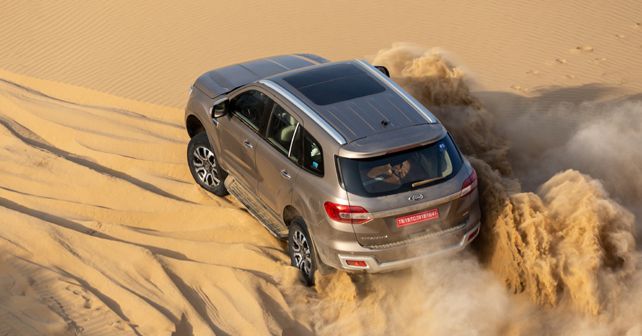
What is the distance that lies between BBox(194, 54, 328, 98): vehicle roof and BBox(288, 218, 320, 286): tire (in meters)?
2.09

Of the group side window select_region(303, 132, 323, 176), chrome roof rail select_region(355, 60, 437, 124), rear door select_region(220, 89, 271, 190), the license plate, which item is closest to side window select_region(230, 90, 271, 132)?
rear door select_region(220, 89, 271, 190)

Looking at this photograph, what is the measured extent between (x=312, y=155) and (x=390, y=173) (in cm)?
80

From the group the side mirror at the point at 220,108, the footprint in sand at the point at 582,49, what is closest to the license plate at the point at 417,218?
the side mirror at the point at 220,108

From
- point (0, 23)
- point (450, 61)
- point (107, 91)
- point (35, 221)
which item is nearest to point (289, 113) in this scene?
point (35, 221)

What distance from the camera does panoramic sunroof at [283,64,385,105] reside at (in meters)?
8.47

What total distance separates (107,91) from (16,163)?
279cm

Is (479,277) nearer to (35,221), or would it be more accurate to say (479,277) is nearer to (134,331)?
(134,331)

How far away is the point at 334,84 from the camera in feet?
28.5

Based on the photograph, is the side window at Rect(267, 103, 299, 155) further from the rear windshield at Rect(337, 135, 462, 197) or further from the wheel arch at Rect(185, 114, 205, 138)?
the wheel arch at Rect(185, 114, 205, 138)

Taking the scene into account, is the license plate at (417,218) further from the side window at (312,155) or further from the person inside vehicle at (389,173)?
the side window at (312,155)

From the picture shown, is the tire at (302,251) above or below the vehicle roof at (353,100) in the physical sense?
below

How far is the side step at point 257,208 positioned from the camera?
877 centimetres

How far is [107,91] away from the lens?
13.1 m

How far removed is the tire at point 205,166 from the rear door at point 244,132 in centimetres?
38
